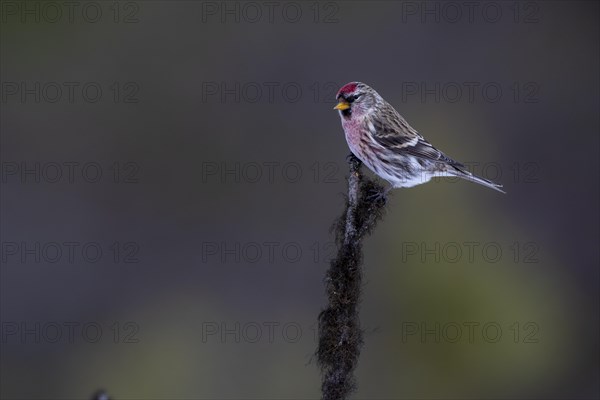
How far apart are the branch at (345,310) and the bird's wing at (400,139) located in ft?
6.68

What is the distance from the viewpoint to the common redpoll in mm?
6824

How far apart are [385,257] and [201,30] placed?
14.5 feet

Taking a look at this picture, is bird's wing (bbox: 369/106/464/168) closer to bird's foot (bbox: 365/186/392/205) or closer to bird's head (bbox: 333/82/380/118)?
bird's head (bbox: 333/82/380/118)

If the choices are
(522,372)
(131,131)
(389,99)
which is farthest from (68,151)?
(522,372)

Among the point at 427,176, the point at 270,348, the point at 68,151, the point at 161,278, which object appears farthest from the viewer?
the point at 68,151

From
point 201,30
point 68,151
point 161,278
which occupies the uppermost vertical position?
point 201,30

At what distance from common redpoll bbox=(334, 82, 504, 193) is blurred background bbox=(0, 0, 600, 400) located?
2.72 m

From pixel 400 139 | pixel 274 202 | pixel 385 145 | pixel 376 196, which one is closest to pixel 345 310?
pixel 376 196

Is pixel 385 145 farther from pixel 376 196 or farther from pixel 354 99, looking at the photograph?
pixel 376 196

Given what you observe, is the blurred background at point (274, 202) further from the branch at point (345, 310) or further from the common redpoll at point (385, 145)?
the branch at point (345, 310)

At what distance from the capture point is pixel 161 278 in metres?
10.7

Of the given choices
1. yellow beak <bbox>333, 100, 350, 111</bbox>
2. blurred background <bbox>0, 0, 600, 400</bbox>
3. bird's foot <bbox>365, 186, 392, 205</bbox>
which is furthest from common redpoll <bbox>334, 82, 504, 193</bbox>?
blurred background <bbox>0, 0, 600, 400</bbox>

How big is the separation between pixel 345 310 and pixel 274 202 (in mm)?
6633

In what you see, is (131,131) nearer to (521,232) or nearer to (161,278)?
(161,278)
